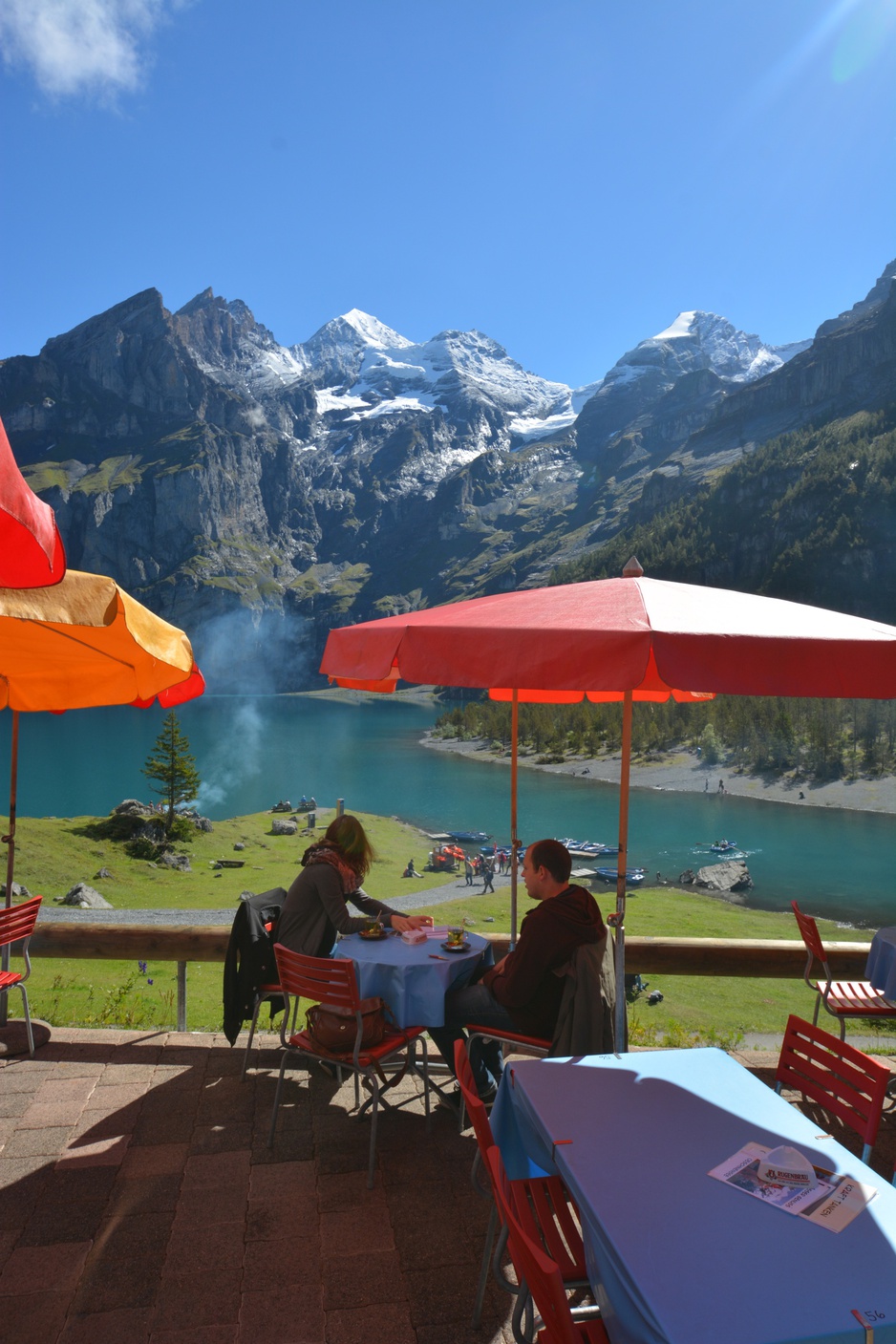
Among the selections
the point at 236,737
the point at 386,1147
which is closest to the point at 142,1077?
the point at 386,1147

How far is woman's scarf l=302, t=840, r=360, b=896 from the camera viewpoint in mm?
3988

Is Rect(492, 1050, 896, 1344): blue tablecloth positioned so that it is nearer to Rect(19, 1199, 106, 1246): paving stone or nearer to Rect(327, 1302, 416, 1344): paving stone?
Rect(327, 1302, 416, 1344): paving stone

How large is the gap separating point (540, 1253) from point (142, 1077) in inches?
Answer: 123

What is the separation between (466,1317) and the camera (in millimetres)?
2355

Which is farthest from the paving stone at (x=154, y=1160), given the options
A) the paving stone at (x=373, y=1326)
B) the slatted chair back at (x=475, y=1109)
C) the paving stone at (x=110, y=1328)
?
the slatted chair back at (x=475, y=1109)

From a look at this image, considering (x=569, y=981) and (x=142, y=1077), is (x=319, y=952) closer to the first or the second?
(x=142, y=1077)

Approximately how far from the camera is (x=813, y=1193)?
1.79m

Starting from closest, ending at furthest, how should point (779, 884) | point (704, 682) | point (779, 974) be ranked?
point (704, 682) < point (779, 974) < point (779, 884)

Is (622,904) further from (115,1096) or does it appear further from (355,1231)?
(115,1096)

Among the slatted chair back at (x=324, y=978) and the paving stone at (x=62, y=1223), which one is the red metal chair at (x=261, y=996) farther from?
the paving stone at (x=62, y=1223)

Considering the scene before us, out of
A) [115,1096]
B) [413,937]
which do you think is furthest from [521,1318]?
[115,1096]

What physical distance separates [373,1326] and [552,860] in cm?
162

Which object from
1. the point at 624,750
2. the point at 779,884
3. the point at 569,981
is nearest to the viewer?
the point at 569,981

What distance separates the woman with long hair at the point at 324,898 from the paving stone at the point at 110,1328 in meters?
1.60
